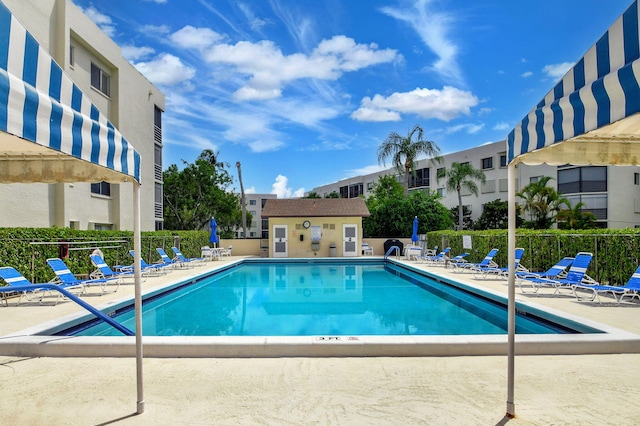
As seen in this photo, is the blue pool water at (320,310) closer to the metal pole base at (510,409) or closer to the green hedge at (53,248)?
the green hedge at (53,248)

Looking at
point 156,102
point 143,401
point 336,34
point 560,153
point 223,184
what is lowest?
point 143,401

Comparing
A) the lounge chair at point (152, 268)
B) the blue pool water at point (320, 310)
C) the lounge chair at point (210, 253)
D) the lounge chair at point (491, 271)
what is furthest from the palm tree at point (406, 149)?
the lounge chair at point (152, 268)

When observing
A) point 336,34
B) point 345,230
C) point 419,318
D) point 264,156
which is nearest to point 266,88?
point 336,34

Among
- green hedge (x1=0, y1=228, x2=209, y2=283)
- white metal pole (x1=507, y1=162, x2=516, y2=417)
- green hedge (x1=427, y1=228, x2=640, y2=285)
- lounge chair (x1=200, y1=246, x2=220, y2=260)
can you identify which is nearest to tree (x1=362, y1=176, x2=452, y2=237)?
green hedge (x1=427, y1=228, x2=640, y2=285)

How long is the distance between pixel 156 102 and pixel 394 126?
62.5 feet

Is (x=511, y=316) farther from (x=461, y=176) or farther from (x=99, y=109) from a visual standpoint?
(x=461, y=176)

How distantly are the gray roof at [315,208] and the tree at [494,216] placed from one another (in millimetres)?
17472

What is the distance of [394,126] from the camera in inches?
1400

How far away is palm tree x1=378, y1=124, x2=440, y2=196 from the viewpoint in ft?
114

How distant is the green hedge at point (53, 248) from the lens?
385 inches

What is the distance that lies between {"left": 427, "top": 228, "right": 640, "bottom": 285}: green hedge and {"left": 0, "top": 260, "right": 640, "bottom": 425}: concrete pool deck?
20.1 feet

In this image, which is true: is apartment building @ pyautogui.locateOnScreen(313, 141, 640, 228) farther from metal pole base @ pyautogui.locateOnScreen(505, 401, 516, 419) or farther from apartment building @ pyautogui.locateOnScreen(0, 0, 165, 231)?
metal pole base @ pyautogui.locateOnScreen(505, 401, 516, 419)

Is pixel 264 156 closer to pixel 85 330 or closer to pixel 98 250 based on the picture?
pixel 98 250

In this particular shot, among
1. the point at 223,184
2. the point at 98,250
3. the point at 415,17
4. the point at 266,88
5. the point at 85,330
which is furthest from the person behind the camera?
the point at 223,184
